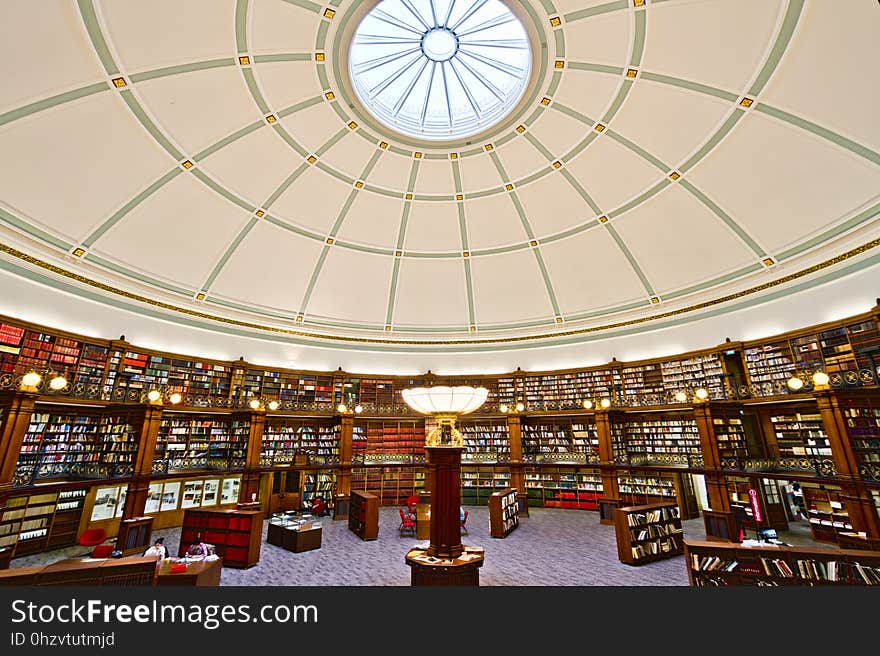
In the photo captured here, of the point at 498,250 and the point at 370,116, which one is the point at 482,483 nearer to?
the point at 498,250

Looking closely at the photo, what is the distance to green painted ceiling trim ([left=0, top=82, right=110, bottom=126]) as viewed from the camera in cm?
758

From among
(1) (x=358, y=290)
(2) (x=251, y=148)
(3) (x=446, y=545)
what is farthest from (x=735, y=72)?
(1) (x=358, y=290)

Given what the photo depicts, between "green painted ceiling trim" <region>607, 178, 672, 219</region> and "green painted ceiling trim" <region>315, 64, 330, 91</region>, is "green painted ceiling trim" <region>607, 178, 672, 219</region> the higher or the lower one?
the lower one

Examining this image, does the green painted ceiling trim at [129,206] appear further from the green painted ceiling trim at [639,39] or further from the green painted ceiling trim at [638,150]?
the green painted ceiling trim at [638,150]

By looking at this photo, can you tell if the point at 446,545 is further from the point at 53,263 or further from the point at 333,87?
the point at 53,263

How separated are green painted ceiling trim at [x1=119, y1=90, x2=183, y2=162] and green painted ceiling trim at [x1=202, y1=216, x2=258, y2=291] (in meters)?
2.71

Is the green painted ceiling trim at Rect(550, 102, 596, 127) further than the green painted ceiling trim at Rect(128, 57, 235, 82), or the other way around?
the green painted ceiling trim at Rect(550, 102, 596, 127)

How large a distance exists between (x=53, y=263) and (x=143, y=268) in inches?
75.7

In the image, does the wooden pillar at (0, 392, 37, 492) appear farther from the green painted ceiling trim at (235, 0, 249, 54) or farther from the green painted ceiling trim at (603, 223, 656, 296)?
the green painted ceiling trim at (603, 223, 656, 296)

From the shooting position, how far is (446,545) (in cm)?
488

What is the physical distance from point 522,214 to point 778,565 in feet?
35.0

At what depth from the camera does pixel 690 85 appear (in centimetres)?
853

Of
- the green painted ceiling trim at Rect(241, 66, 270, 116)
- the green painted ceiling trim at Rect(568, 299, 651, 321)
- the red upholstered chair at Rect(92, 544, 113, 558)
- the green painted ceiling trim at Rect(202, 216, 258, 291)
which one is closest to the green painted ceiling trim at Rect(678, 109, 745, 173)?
the green painted ceiling trim at Rect(568, 299, 651, 321)

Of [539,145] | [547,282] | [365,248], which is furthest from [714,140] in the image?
[365,248]
